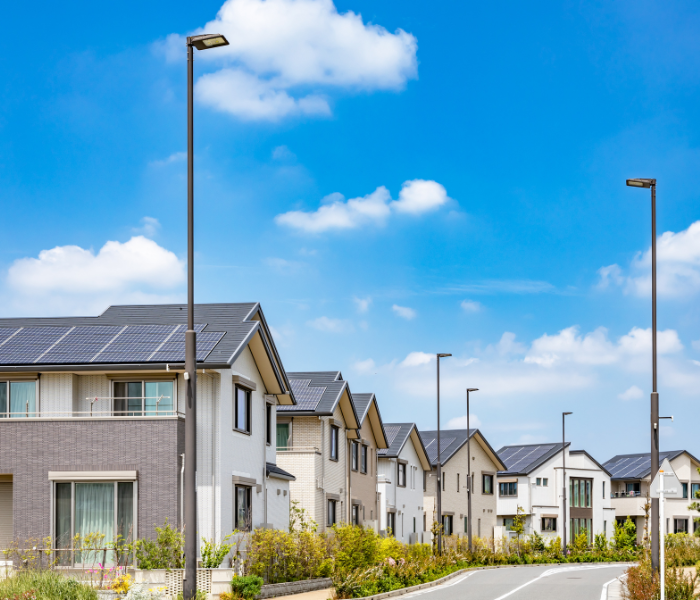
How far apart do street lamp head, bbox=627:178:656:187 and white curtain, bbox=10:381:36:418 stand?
16.8 meters

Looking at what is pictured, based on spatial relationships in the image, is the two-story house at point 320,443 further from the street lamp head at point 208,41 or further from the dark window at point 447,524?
the street lamp head at point 208,41

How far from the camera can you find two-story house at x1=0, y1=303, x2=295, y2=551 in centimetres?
2447

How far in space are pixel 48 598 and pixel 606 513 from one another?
222 feet

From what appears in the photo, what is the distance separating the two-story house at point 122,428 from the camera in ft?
80.3

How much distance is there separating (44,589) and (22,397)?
9.88 m

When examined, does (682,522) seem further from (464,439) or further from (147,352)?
(147,352)

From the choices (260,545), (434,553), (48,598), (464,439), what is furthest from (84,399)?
(464,439)

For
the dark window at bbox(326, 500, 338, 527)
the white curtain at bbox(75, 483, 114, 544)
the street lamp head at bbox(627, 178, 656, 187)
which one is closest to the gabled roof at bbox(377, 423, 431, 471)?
the dark window at bbox(326, 500, 338, 527)

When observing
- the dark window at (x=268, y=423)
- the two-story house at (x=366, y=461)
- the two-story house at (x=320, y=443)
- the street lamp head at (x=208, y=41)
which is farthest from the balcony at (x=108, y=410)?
the two-story house at (x=366, y=461)

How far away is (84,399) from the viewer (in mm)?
26359

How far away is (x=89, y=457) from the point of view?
24.7 meters

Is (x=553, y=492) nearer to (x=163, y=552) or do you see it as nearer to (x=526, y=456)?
(x=526, y=456)

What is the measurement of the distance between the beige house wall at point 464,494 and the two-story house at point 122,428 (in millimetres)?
35283

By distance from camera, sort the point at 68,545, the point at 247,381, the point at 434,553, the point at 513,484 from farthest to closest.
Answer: the point at 513,484 → the point at 434,553 → the point at 247,381 → the point at 68,545
